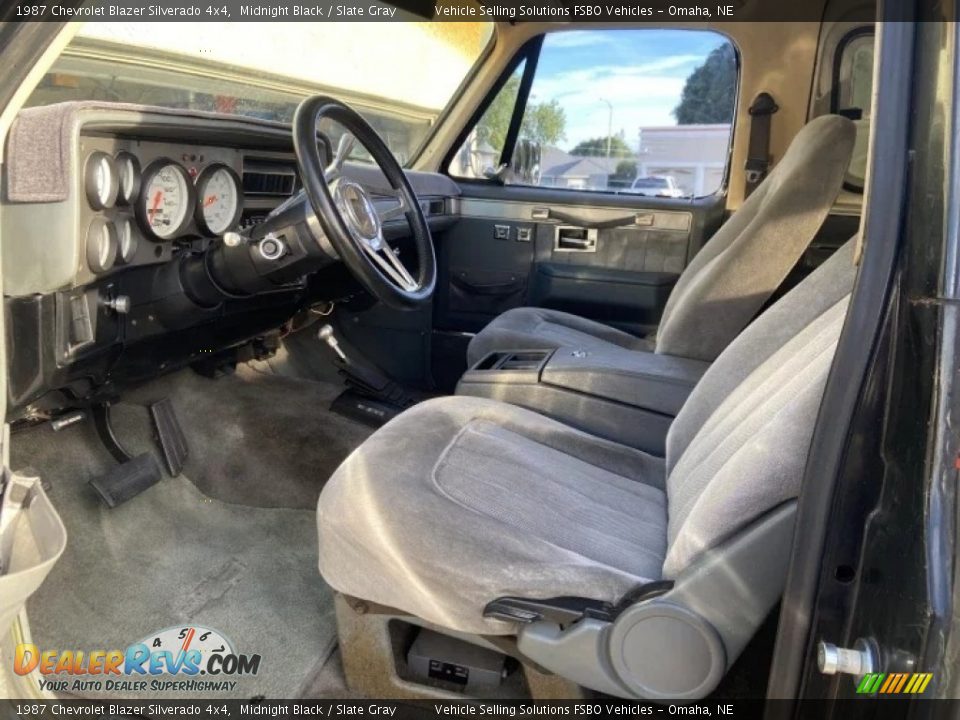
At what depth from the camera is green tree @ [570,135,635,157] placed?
9.45 feet

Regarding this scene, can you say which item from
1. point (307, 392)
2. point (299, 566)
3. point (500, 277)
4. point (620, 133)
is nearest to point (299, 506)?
point (299, 566)

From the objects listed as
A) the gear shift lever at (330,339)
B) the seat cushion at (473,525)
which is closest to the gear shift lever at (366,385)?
the gear shift lever at (330,339)

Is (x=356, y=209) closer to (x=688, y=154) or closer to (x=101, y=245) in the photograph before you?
(x=101, y=245)

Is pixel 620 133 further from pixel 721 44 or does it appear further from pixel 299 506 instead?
pixel 299 506

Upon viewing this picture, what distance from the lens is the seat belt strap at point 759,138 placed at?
271 centimetres

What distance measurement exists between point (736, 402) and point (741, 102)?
176 cm

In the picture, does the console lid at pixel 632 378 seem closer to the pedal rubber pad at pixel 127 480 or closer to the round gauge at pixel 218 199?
the round gauge at pixel 218 199

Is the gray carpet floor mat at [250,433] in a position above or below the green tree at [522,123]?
below

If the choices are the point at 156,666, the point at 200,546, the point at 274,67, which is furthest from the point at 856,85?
the point at 156,666

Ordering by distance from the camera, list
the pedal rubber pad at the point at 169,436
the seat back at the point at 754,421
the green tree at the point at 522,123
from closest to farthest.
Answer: the seat back at the point at 754,421, the pedal rubber pad at the point at 169,436, the green tree at the point at 522,123

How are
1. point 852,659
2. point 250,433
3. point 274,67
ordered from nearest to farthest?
point 852,659, point 274,67, point 250,433

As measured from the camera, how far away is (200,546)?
1.97 meters

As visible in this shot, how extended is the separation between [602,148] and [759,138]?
0.53 m

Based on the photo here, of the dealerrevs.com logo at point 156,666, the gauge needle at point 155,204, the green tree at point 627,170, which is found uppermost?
the green tree at point 627,170
